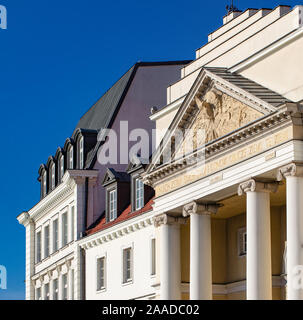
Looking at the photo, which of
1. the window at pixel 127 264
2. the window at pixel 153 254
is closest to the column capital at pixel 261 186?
the window at pixel 153 254

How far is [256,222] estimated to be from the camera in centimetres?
4153

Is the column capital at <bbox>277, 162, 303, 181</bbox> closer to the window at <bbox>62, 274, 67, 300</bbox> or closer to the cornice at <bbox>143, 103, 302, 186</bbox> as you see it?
the cornice at <bbox>143, 103, 302, 186</bbox>

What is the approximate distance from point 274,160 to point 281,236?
707 cm

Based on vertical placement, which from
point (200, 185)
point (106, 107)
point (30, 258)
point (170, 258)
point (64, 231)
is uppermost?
point (106, 107)

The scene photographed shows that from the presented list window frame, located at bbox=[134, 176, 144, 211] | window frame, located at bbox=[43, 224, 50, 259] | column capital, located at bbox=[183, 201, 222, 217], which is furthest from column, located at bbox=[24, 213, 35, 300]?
column capital, located at bbox=[183, 201, 222, 217]

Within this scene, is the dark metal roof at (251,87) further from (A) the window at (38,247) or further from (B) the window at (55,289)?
(A) the window at (38,247)

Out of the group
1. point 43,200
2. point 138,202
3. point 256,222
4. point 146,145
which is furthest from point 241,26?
point 43,200

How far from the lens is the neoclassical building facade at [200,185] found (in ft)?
134

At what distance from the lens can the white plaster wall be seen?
54.8 meters

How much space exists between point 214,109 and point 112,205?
724 inches

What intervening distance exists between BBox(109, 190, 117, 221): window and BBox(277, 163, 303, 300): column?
73.5 feet

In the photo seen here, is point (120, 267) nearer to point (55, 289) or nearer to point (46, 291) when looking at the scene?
point (55, 289)

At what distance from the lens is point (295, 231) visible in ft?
128

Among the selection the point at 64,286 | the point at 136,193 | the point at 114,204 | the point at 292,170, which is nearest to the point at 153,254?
the point at 136,193
